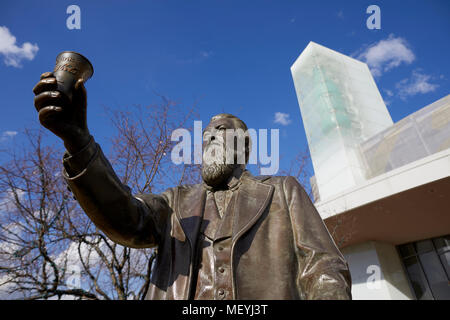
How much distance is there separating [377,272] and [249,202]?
1228 cm

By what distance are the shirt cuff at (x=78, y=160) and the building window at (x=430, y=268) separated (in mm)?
13923

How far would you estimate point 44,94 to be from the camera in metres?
1.32

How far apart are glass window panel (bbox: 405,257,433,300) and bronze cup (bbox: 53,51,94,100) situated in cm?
1426

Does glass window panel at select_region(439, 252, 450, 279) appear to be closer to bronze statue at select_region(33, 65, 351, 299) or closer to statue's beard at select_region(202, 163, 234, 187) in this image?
bronze statue at select_region(33, 65, 351, 299)

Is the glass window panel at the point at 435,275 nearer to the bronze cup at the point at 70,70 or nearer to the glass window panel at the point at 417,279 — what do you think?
the glass window panel at the point at 417,279

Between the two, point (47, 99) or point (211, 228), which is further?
point (211, 228)

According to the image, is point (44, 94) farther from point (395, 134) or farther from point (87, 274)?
point (395, 134)

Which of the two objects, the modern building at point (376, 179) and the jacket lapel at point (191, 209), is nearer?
the jacket lapel at point (191, 209)

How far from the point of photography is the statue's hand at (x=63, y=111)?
1324 mm

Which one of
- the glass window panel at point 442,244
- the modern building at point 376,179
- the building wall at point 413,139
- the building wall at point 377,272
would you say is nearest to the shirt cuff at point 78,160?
the modern building at point 376,179

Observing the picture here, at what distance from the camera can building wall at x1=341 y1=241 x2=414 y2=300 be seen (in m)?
11.6

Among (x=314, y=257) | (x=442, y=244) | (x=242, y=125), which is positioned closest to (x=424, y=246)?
(x=442, y=244)

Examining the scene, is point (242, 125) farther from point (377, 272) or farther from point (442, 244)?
point (442, 244)

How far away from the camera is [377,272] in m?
12.0
